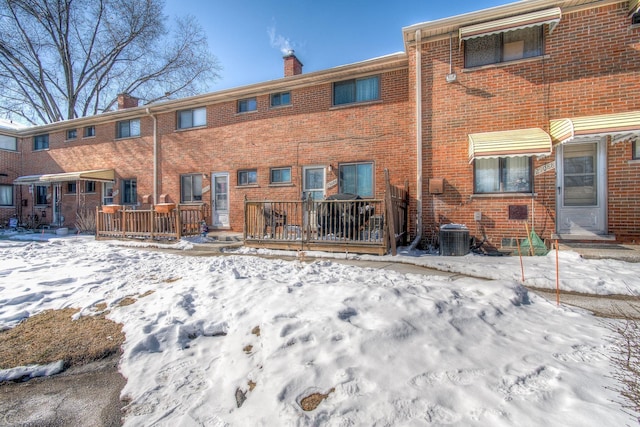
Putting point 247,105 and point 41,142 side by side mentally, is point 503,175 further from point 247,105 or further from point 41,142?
point 41,142

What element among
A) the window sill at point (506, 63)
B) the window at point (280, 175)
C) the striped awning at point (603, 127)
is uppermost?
the window sill at point (506, 63)

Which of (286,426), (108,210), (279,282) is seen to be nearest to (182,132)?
(108,210)

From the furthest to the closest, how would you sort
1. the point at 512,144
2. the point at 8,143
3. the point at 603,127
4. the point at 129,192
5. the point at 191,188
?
the point at 8,143 < the point at 129,192 < the point at 191,188 < the point at 512,144 < the point at 603,127

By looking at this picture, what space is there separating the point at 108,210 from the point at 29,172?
10.7 metres

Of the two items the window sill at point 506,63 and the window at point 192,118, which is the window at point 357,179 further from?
the window at point 192,118

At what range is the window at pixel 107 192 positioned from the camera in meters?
14.8

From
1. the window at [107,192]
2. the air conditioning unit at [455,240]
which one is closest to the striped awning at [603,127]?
the air conditioning unit at [455,240]

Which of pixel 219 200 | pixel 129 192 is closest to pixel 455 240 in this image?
pixel 219 200

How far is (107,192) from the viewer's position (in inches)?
585

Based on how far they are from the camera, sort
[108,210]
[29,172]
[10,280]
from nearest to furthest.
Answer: [10,280]
[108,210]
[29,172]

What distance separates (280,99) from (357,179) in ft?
14.2

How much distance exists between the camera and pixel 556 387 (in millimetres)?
2244

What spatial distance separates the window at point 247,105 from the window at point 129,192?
647 centimetres

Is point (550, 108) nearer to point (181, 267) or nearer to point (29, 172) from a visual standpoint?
point (181, 267)
